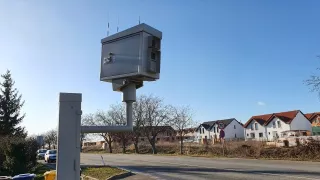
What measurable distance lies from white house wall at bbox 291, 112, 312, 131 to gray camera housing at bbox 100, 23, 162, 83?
79.3 m

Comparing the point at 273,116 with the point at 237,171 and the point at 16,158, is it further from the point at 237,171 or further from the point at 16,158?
the point at 16,158

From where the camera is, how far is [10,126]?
4519cm

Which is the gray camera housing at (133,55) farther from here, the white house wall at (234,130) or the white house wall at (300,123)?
the white house wall at (234,130)

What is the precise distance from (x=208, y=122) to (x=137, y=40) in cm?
10906

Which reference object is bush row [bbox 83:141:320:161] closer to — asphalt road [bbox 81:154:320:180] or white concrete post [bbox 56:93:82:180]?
asphalt road [bbox 81:154:320:180]

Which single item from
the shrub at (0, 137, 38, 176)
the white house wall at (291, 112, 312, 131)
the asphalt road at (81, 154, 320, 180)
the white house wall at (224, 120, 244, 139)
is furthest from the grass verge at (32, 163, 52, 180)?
the white house wall at (224, 120, 244, 139)

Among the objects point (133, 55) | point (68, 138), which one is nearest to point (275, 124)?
point (133, 55)

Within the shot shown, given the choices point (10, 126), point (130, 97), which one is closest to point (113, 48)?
point (130, 97)

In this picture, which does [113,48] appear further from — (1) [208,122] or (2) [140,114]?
(1) [208,122]

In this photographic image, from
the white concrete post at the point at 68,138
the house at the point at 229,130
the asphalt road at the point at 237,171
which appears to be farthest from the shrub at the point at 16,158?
the house at the point at 229,130

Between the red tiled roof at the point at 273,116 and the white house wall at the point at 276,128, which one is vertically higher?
the red tiled roof at the point at 273,116

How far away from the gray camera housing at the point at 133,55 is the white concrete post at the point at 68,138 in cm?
56

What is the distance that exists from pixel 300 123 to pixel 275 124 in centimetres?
565

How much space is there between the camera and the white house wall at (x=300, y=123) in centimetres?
7675
